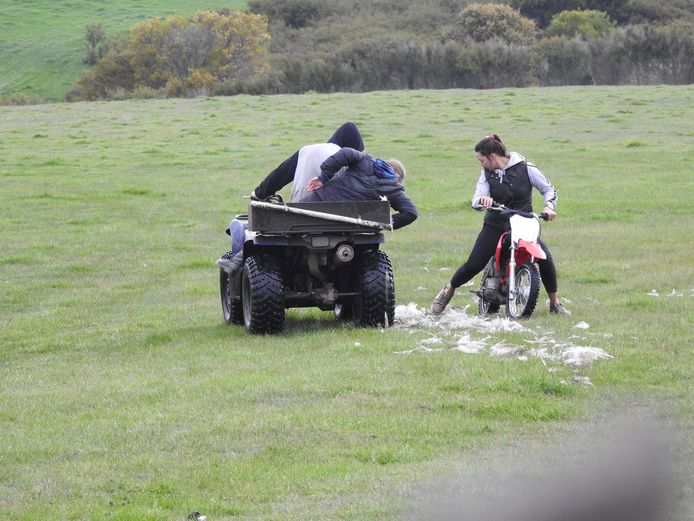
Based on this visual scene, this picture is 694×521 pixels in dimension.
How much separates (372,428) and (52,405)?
265 cm

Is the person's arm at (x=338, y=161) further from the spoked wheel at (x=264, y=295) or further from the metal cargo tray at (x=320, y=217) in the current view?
the spoked wheel at (x=264, y=295)

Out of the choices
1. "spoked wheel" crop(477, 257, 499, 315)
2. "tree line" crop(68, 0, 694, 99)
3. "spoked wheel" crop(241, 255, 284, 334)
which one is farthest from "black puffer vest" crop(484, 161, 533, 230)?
"tree line" crop(68, 0, 694, 99)

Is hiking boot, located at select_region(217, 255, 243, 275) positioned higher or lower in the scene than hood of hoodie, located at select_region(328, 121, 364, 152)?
lower

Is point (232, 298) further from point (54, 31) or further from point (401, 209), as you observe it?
point (54, 31)

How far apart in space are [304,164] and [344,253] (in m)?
1.03

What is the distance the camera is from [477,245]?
42.0 ft

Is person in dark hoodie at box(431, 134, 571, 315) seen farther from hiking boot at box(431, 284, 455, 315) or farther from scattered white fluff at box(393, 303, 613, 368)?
scattered white fluff at box(393, 303, 613, 368)

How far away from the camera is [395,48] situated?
207 ft

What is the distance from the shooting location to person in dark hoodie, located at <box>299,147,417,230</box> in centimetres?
1195

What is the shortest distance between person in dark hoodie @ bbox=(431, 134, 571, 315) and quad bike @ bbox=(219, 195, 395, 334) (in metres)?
1.12

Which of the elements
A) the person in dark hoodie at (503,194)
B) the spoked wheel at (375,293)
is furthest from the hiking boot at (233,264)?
the person in dark hoodie at (503,194)

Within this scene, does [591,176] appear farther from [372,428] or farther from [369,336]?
[372,428]

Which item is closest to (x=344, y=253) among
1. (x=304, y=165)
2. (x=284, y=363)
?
(x=304, y=165)

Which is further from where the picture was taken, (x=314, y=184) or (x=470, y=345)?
(x=314, y=184)
